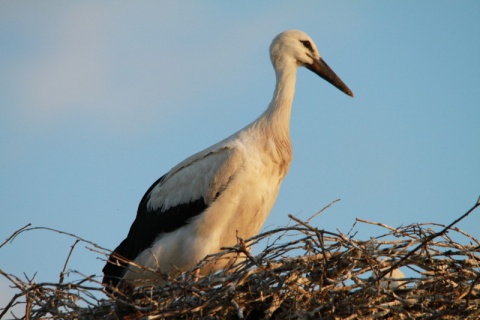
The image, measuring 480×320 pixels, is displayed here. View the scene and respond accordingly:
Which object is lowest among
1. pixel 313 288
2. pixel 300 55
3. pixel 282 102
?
pixel 313 288

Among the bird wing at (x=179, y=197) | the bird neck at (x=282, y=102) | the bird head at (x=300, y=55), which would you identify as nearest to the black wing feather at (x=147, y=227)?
the bird wing at (x=179, y=197)

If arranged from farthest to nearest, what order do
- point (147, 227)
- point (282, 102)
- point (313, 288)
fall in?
point (282, 102)
point (147, 227)
point (313, 288)

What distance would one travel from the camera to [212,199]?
296 inches

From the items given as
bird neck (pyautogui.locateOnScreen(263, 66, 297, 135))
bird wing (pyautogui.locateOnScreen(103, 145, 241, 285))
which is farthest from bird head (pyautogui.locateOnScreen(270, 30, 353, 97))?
bird wing (pyautogui.locateOnScreen(103, 145, 241, 285))

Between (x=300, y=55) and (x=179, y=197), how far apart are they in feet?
5.89

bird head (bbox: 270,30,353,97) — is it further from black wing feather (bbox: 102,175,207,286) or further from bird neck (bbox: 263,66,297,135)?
black wing feather (bbox: 102,175,207,286)

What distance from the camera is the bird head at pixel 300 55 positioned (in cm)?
845

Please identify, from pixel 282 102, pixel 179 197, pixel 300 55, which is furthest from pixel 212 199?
pixel 300 55

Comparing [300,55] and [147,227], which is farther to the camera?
[300,55]

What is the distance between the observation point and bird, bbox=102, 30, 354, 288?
7.44 m

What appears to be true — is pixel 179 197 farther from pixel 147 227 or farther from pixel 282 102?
pixel 282 102

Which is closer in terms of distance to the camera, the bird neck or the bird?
the bird

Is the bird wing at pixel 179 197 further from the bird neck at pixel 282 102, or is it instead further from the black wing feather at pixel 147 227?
the bird neck at pixel 282 102

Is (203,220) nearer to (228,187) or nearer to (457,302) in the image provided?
(228,187)
